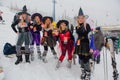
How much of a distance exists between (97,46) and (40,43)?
157cm

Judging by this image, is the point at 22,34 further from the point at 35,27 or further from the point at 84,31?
the point at 84,31

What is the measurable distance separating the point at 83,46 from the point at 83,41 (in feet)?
0.41

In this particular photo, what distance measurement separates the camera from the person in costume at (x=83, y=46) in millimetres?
5469

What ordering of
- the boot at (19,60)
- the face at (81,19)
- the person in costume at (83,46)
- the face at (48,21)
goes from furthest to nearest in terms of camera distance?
the face at (48,21) < the boot at (19,60) < the face at (81,19) < the person in costume at (83,46)

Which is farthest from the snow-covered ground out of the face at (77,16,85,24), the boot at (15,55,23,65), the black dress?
the face at (77,16,85,24)

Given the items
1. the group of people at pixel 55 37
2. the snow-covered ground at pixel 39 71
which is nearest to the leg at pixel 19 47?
the group of people at pixel 55 37

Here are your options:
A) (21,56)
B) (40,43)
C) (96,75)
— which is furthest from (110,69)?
(21,56)

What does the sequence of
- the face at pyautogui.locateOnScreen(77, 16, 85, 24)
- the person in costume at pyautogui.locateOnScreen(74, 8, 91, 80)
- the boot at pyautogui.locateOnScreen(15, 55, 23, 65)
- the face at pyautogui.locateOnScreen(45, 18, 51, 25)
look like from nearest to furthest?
the person in costume at pyautogui.locateOnScreen(74, 8, 91, 80) < the face at pyautogui.locateOnScreen(77, 16, 85, 24) < the boot at pyautogui.locateOnScreen(15, 55, 23, 65) < the face at pyautogui.locateOnScreen(45, 18, 51, 25)

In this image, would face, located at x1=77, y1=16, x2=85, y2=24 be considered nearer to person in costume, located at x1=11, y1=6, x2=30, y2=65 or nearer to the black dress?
the black dress

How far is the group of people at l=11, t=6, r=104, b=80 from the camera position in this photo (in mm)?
5527

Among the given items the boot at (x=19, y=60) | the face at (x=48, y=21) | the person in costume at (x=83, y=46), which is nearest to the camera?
the person in costume at (x=83, y=46)

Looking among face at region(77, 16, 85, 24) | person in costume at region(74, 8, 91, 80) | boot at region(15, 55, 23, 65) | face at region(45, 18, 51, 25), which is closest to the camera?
person in costume at region(74, 8, 91, 80)

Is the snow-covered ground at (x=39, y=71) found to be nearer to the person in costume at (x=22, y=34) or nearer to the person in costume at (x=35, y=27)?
the person in costume at (x=22, y=34)

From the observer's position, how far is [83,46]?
551cm
